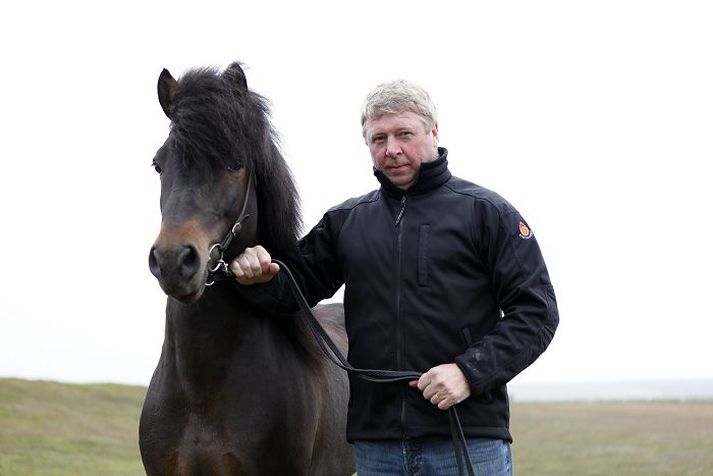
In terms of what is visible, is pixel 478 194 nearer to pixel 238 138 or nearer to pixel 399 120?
pixel 399 120

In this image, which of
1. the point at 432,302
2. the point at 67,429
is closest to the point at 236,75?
the point at 432,302

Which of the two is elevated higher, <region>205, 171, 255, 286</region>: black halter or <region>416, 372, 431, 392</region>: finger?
<region>205, 171, 255, 286</region>: black halter

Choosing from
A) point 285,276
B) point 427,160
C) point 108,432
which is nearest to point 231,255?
point 285,276

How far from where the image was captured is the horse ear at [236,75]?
13.8ft

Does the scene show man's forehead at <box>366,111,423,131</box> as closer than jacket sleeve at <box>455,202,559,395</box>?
No

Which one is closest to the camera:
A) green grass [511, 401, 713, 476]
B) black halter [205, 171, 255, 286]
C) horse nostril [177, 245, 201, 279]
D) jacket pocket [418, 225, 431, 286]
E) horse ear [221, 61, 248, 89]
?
horse nostril [177, 245, 201, 279]

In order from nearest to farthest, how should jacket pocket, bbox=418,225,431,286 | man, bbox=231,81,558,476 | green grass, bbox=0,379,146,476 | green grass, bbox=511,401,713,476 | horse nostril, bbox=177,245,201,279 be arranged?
horse nostril, bbox=177,245,201,279 → man, bbox=231,81,558,476 → jacket pocket, bbox=418,225,431,286 → green grass, bbox=511,401,713,476 → green grass, bbox=0,379,146,476

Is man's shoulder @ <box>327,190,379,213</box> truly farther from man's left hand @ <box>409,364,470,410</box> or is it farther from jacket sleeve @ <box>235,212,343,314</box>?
man's left hand @ <box>409,364,470,410</box>

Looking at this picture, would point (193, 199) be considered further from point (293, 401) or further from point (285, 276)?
point (293, 401)

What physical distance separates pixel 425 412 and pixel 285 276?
0.96 m

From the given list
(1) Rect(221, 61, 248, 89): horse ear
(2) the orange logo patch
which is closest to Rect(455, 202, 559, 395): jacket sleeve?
(2) the orange logo patch

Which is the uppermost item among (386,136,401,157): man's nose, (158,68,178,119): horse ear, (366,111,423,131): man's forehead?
(158,68,178,119): horse ear

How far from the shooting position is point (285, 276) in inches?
163

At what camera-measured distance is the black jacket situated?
3578mm
